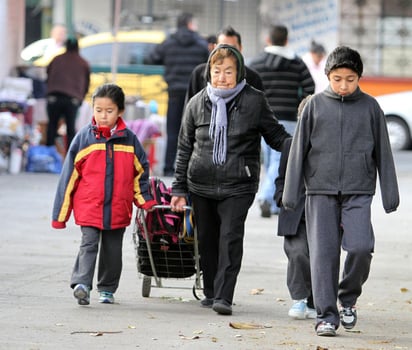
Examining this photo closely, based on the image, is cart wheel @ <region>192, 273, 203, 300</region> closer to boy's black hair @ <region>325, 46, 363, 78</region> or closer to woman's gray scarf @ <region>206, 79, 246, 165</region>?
woman's gray scarf @ <region>206, 79, 246, 165</region>

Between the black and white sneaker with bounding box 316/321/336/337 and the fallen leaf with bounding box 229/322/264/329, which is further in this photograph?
the fallen leaf with bounding box 229/322/264/329

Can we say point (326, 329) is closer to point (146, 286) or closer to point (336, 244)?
point (336, 244)

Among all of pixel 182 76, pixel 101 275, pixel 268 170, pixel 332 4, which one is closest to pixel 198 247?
pixel 101 275

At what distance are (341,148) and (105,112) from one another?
1.80 metres

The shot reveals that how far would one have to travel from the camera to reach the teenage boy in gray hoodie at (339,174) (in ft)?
24.6

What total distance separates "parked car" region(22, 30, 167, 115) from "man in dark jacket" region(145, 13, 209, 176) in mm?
2796

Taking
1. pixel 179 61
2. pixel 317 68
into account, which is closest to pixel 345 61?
pixel 179 61

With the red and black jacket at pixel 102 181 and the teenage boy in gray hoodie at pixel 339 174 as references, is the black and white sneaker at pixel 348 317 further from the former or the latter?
the red and black jacket at pixel 102 181

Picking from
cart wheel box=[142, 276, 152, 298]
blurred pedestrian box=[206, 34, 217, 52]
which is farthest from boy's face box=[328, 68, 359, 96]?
blurred pedestrian box=[206, 34, 217, 52]

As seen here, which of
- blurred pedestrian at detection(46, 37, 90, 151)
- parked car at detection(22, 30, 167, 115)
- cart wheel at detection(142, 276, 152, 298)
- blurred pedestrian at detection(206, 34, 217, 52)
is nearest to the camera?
cart wheel at detection(142, 276, 152, 298)

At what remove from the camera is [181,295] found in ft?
30.5

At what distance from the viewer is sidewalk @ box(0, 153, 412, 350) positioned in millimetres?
7297

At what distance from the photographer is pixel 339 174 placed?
7516mm

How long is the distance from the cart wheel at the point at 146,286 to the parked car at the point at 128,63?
11881 millimetres
